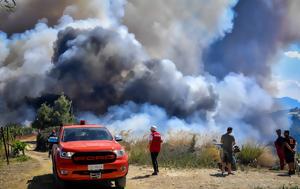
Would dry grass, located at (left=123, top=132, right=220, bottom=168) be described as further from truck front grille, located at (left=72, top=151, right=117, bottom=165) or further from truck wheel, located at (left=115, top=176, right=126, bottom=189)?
truck front grille, located at (left=72, top=151, right=117, bottom=165)

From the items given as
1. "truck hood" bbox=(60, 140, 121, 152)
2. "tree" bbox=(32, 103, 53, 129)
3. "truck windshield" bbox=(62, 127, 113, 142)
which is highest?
"tree" bbox=(32, 103, 53, 129)

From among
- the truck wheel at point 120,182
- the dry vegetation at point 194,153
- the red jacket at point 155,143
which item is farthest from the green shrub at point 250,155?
the truck wheel at point 120,182

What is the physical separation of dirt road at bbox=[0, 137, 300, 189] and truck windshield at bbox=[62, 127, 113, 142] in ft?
4.40

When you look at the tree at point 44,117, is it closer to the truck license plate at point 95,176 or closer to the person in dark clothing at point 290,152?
the person in dark clothing at point 290,152

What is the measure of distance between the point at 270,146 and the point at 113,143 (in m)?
10.6

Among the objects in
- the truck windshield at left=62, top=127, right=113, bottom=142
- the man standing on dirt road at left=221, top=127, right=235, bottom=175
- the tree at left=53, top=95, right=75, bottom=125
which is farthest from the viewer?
the tree at left=53, top=95, right=75, bottom=125

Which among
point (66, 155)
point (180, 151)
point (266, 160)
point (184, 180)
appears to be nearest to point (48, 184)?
point (66, 155)

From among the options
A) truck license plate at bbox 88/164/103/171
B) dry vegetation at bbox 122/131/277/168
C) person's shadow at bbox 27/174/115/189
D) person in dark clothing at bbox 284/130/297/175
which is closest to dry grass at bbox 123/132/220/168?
→ dry vegetation at bbox 122/131/277/168

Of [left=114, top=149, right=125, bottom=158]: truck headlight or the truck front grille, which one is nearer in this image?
the truck front grille

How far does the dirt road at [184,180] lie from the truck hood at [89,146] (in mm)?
1220

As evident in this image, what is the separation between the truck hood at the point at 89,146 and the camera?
10.0m

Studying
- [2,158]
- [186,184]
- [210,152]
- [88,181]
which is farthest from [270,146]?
[2,158]

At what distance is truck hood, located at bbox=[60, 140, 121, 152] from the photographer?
10008 mm

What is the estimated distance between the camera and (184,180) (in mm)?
12844
